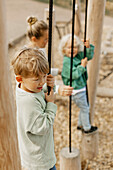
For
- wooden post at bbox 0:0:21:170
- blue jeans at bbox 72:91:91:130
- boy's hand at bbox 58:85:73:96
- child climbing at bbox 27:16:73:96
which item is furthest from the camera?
blue jeans at bbox 72:91:91:130

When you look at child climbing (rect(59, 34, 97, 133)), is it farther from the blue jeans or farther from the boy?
the boy

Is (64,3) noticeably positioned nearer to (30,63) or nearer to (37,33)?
(37,33)

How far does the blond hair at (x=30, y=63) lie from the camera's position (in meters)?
1.10

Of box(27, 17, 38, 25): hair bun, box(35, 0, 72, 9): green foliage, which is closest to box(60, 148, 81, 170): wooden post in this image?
box(27, 17, 38, 25): hair bun

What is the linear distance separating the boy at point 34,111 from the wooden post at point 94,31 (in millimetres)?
936

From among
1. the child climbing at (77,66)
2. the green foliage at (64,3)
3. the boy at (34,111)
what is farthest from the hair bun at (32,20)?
the green foliage at (64,3)

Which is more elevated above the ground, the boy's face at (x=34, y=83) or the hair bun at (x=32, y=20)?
the hair bun at (x=32, y=20)

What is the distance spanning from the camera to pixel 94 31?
1987mm

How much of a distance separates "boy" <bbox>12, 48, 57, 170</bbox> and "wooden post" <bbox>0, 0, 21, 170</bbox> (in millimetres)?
234

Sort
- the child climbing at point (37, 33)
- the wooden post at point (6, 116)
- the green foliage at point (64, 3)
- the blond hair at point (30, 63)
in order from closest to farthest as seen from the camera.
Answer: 1. the wooden post at point (6, 116)
2. the blond hair at point (30, 63)
3. the child climbing at point (37, 33)
4. the green foliage at point (64, 3)

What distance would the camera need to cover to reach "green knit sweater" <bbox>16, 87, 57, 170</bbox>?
1165mm

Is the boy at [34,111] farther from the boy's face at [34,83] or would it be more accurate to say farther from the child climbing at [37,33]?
the child climbing at [37,33]

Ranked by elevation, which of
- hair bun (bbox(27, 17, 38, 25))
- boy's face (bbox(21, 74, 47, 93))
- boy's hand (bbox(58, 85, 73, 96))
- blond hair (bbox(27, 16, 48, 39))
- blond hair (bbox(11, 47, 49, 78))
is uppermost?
hair bun (bbox(27, 17, 38, 25))

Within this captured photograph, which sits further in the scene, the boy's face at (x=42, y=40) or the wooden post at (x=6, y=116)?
the boy's face at (x=42, y=40)
